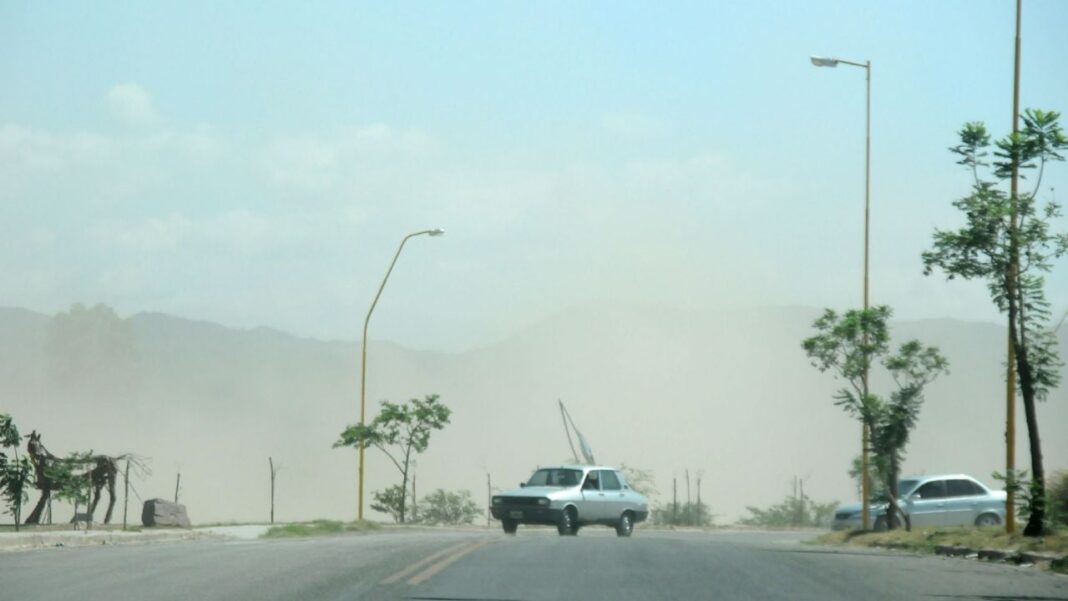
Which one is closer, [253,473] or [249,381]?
[253,473]

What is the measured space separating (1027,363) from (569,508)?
13.3 metres

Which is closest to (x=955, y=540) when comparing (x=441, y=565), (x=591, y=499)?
(x=591, y=499)

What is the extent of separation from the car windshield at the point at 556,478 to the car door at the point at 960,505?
9.94 metres

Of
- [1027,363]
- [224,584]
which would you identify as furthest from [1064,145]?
[224,584]

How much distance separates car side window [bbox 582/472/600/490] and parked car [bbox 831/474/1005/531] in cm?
733

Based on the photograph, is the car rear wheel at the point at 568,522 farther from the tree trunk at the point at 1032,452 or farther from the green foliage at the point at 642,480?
the green foliage at the point at 642,480

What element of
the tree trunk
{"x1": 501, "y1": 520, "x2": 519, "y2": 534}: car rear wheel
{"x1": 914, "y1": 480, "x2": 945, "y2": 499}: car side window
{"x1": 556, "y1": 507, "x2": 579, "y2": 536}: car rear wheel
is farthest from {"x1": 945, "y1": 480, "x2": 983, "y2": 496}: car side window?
the tree trunk

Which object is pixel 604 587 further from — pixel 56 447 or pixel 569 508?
pixel 56 447

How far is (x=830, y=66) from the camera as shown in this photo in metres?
38.0

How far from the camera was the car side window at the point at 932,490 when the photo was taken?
125ft

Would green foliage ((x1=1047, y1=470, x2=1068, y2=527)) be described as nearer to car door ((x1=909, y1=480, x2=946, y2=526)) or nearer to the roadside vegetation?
the roadside vegetation

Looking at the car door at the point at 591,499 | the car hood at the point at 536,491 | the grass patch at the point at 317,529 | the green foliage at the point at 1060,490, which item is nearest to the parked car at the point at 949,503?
the green foliage at the point at 1060,490

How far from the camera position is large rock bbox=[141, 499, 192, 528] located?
3741 centimetres

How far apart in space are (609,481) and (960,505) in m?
9.30
